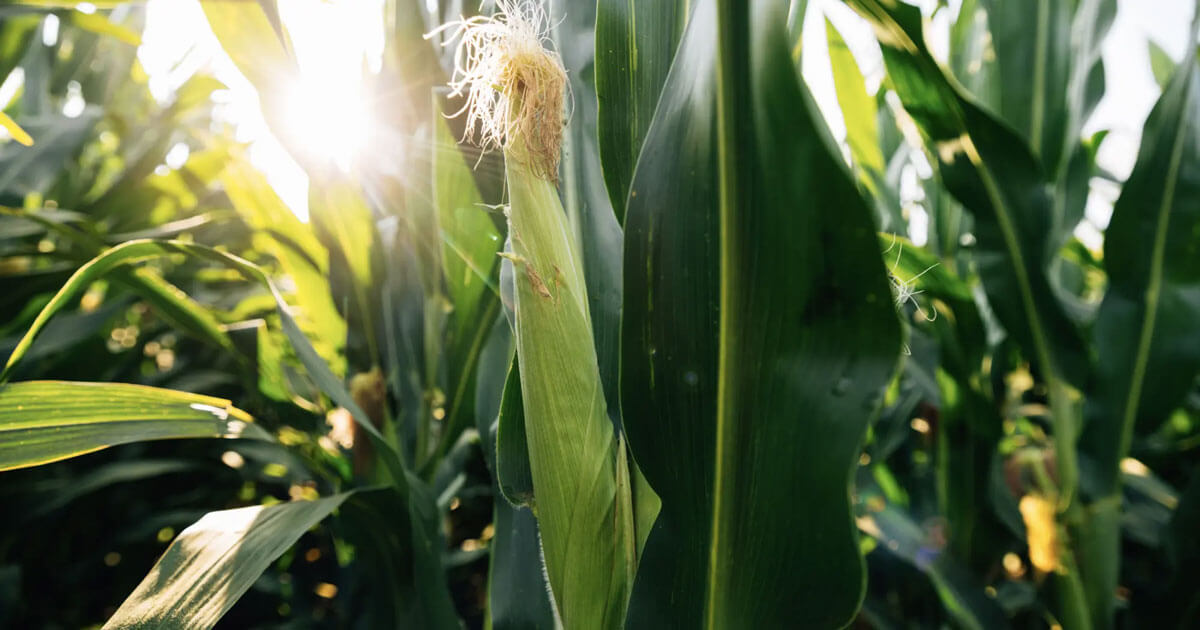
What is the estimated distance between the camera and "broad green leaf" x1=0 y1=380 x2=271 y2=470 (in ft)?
1.14

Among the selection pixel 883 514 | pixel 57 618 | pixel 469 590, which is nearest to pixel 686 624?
pixel 883 514

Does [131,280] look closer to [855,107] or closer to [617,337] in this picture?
[617,337]

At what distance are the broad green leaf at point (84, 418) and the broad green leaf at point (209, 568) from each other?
66 mm

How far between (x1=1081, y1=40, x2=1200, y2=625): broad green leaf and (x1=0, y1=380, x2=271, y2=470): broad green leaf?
0.71 meters

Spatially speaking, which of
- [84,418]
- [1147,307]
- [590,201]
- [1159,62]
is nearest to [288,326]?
[84,418]

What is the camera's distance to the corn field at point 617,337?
24cm

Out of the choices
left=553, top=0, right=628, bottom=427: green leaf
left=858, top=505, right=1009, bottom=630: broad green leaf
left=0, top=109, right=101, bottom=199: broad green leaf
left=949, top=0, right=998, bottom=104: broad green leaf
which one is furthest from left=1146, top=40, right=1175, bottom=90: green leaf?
left=0, top=109, right=101, bottom=199: broad green leaf

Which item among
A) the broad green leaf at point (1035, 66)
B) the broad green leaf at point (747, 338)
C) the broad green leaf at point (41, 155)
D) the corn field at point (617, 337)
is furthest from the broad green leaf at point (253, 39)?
the broad green leaf at point (1035, 66)

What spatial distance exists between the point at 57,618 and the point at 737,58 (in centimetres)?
100

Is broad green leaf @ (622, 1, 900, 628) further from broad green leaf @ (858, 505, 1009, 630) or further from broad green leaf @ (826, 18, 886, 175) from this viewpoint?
broad green leaf @ (826, 18, 886, 175)

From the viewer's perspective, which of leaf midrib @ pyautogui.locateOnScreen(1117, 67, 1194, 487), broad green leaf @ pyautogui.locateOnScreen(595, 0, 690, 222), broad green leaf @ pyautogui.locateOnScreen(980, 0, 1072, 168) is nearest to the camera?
broad green leaf @ pyautogui.locateOnScreen(595, 0, 690, 222)

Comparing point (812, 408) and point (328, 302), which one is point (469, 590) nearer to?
point (328, 302)

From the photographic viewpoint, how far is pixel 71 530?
812mm

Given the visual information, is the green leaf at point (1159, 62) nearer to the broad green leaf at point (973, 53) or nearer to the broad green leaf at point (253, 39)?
the broad green leaf at point (973, 53)
